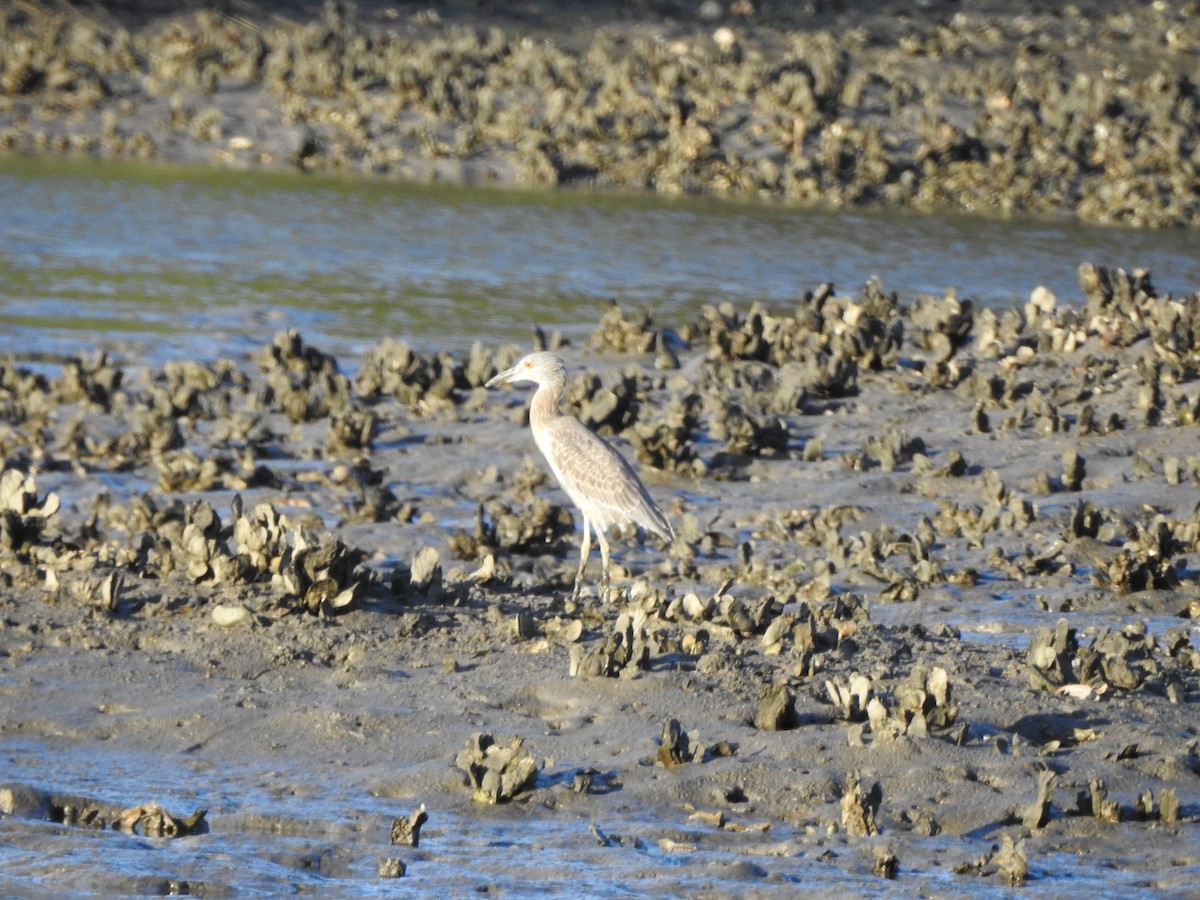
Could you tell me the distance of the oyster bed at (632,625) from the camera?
5.61 metres

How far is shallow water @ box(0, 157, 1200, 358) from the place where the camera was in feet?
52.2

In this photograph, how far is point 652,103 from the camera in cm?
2455

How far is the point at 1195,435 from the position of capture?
36.2 feet

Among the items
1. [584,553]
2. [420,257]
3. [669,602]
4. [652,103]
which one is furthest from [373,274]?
[669,602]

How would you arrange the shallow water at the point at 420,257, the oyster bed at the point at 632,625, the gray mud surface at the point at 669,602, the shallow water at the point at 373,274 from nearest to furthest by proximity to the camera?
the oyster bed at the point at 632,625 → the gray mud surface at the point at 669,602 → the shallow water at the point at 373,274 → the shallow water at the point at 420,257

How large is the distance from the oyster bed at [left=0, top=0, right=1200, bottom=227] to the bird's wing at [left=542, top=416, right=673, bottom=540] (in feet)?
45.4

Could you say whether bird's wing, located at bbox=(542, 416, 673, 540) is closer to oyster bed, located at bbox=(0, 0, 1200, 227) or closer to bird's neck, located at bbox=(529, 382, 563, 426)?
bird's neck, located at bbox=(529, 382, 563, 426)

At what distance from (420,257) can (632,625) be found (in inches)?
491

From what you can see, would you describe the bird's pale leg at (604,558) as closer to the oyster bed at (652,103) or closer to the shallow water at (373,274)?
the shallow water at (373,274)

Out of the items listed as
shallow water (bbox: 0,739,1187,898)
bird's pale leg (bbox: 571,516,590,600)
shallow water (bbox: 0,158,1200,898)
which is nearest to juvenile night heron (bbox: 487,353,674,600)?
bird's pale leg (bbox: 571,516,590,600)

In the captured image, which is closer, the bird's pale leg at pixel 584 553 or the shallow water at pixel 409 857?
the shallow water at pixel 409 857

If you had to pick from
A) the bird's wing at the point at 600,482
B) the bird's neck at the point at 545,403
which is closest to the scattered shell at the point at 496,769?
the bird's wing at the point at 600,482

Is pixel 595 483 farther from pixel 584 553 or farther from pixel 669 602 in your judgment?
pixel 669 602

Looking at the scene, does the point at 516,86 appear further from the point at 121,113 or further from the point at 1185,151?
the point at 1185,151
